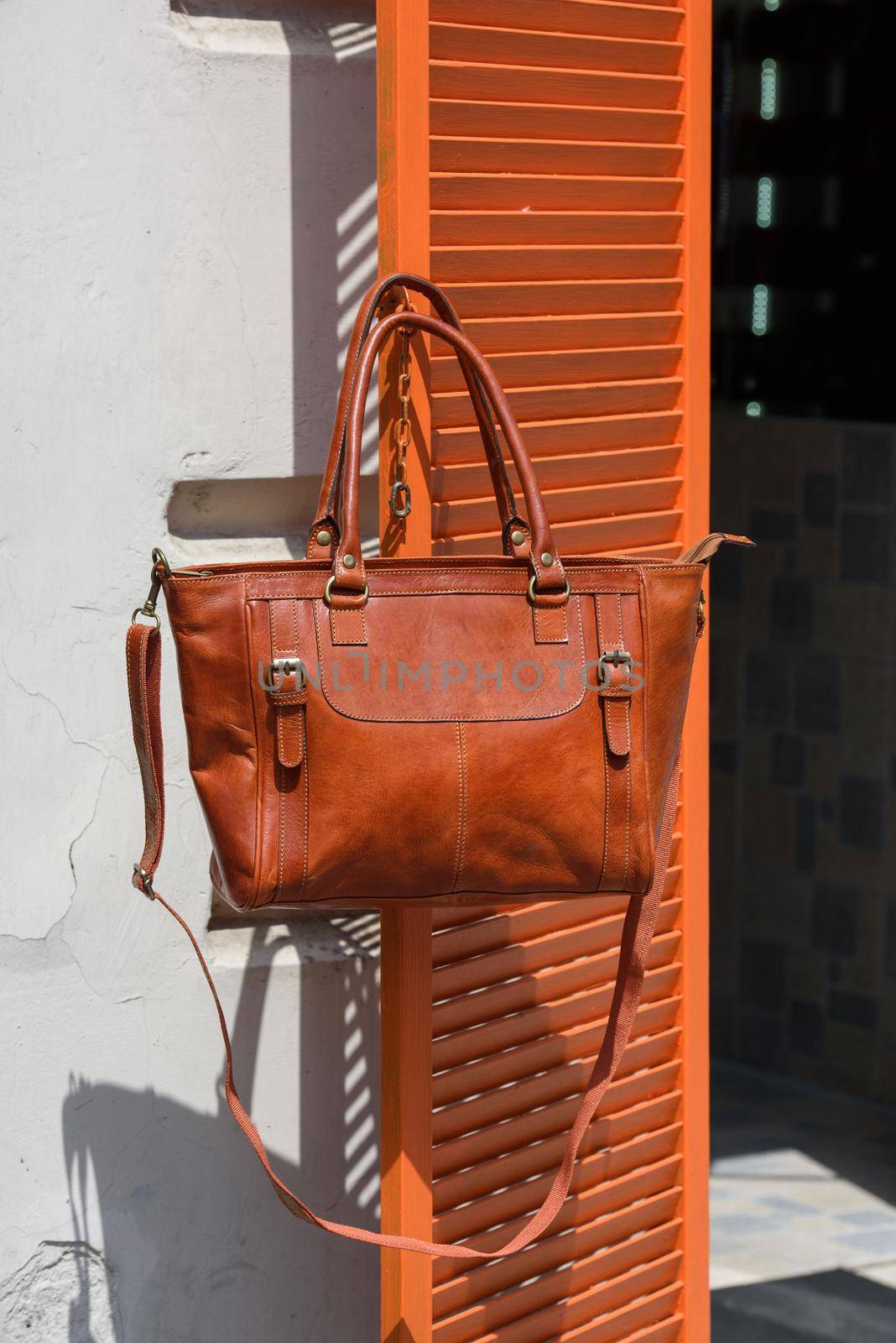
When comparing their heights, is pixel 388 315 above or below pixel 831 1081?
above

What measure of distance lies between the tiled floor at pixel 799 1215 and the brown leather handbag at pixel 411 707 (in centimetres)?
190

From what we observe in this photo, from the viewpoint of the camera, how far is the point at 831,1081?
454 cm

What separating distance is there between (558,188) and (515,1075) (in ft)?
3.42

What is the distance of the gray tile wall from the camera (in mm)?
4316

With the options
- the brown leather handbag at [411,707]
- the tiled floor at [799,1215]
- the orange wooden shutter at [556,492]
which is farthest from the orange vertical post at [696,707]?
the tiled floor at [799,1215]

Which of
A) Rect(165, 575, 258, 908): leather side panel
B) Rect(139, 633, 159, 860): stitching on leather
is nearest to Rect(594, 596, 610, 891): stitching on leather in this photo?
Rect(165, 575, 258, 908): leather side panel

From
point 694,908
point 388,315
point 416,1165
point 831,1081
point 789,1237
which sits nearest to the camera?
point 388,315

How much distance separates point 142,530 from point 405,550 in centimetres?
41

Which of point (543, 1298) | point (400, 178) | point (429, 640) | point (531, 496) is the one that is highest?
point (400, 178)

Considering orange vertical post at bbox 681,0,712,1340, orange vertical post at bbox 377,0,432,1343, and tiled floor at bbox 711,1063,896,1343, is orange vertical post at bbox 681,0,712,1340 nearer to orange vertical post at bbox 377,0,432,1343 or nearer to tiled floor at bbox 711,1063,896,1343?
orange vertical post at bbox 377,0,432,1343

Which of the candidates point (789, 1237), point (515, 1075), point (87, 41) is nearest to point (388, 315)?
point (87, 41)

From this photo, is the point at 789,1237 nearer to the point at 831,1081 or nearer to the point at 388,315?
the point at 831,1081

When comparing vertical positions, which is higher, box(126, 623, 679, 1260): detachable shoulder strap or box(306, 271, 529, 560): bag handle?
box(306, 271, 529, 560): bag handle

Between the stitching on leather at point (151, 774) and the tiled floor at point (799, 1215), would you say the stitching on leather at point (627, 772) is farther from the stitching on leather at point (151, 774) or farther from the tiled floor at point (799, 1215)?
the tiled floor at point (799, 1215)
